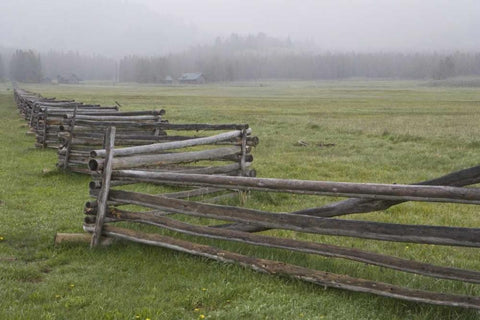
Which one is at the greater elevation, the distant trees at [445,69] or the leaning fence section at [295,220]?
the distant trees at [445,69]

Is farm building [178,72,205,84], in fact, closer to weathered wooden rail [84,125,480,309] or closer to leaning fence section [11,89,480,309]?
leaning fence section [11,89,480,309]

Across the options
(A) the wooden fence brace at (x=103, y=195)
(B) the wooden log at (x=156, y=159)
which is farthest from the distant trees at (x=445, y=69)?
(A) the wooden fence brace at (x=103, y=195)

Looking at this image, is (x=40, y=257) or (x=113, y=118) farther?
(x=113, y=118)

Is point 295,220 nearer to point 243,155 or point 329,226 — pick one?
point 329,226

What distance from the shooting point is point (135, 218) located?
257 inches

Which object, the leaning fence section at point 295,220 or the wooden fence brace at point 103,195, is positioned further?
the wooden fence brace at point 103,195

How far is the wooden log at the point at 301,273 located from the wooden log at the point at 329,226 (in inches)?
15.9

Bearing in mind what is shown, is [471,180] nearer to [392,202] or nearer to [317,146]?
[392,202]

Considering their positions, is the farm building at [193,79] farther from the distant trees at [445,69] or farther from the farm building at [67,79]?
the distant trees at [445,69]

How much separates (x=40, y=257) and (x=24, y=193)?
4.31 metres

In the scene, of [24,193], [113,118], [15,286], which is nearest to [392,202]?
[15,286]

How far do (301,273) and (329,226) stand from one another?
59 centimetres

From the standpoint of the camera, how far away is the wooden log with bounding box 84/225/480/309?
4.58 meters

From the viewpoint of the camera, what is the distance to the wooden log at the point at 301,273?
458 cm
